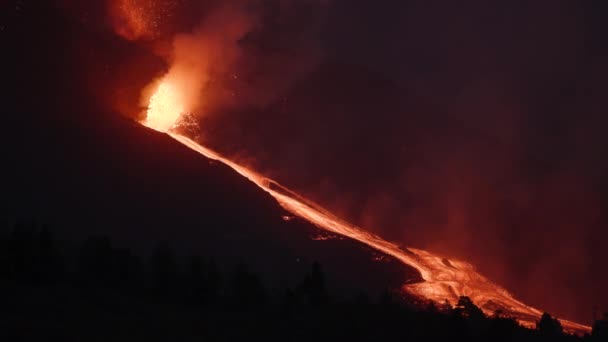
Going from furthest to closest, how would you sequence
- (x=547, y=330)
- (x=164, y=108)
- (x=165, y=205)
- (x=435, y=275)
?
(x=164, y=108) → (x=435, y=275) → (x=165, y=205) → (x=547, y=330)

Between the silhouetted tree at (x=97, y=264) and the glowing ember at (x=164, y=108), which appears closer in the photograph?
the silhouetted tree at (x=97, y=264)

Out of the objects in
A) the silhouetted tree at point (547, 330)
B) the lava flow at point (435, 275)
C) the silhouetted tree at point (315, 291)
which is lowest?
the silhouetted tree at point (315, 291)

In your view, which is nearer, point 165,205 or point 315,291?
point 315,291

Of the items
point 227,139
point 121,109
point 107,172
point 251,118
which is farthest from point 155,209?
point 251,118

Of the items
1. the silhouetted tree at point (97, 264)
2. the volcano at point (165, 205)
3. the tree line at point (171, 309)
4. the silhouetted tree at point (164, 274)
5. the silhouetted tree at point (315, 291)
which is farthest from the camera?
the volcano at point (165, 205)

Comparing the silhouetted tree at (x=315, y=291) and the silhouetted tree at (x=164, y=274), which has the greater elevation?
the silhouetted tree at (x=315, y=291)

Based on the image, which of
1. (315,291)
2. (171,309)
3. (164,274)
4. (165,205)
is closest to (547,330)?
(315,291)

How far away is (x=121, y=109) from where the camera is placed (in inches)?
3684

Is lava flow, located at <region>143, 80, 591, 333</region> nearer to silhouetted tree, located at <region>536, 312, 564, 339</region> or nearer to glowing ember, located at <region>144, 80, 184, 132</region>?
glowing ember, located at <region>144, 80, 184, 132</region>

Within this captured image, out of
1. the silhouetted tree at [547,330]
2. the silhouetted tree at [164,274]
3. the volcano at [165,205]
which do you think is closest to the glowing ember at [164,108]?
the volcano at [165,205]

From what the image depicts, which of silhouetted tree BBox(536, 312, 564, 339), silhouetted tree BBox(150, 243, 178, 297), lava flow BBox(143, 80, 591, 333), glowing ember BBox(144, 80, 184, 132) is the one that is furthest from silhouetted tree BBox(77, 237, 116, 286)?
glowing ember BBox(144, 80, 184, 132)

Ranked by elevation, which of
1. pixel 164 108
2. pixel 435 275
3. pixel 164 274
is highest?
pixel 164 108

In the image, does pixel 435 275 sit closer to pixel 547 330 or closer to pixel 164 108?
pixel 547 330

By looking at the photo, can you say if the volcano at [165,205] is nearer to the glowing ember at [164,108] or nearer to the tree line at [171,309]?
the glowing ember at [164,108]
